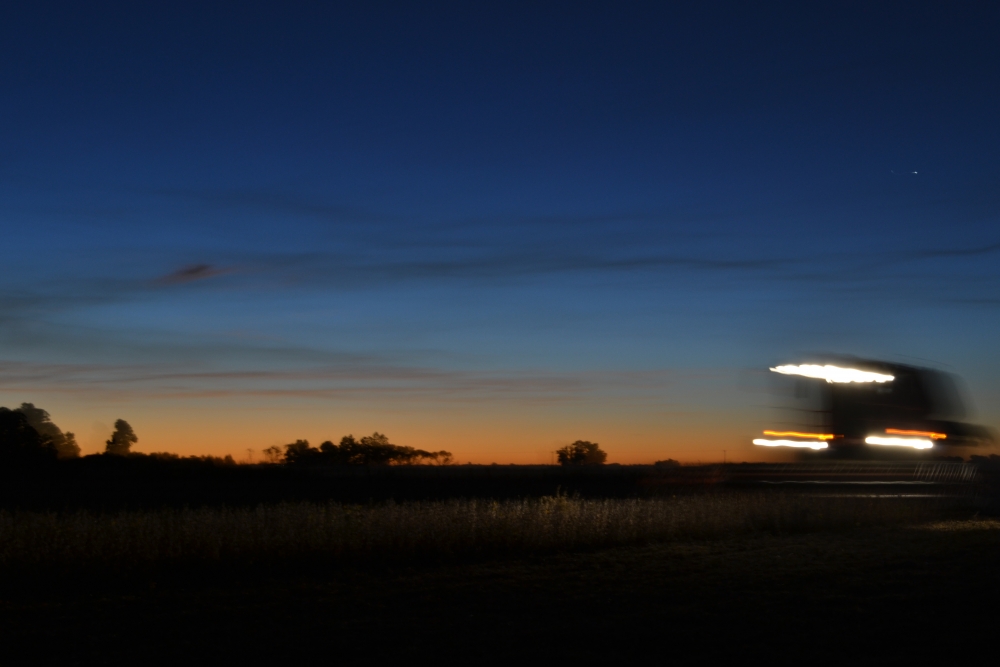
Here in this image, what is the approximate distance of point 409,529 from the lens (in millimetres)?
14734

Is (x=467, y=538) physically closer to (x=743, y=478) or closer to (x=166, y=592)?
(x=166, y=592)

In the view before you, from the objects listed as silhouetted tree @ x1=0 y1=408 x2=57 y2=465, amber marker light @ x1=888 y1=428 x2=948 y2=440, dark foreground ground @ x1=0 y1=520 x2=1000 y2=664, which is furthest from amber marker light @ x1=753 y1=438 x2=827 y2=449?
silhouetted tree @ x1=0 y1=408 x2=57 y2=465

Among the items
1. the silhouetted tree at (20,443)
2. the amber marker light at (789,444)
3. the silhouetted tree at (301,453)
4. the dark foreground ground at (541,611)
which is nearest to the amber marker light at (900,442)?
the amber marker light at (789,444)

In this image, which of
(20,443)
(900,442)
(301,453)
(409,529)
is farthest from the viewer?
(301,453)

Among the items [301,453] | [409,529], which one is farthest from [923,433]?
[301,453]

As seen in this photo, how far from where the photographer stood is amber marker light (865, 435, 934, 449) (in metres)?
19.3

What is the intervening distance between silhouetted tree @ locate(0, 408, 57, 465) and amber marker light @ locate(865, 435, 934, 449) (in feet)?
175

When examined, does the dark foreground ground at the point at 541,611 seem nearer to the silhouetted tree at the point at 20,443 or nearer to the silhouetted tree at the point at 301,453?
the silhouetted tree at the point at 20,443

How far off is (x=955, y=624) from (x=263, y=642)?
6108 mm

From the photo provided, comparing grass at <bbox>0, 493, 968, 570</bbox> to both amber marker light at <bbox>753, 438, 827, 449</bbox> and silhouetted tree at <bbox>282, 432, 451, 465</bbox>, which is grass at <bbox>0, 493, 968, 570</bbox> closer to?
amber marker light at <bbox>753, 438, 827, 449</bbox>

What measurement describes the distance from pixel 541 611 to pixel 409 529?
5682mm

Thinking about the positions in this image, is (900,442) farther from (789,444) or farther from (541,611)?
(541,611)

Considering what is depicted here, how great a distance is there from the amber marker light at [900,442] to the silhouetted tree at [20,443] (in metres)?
53.4

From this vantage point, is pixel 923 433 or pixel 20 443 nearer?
pixel 923 433
